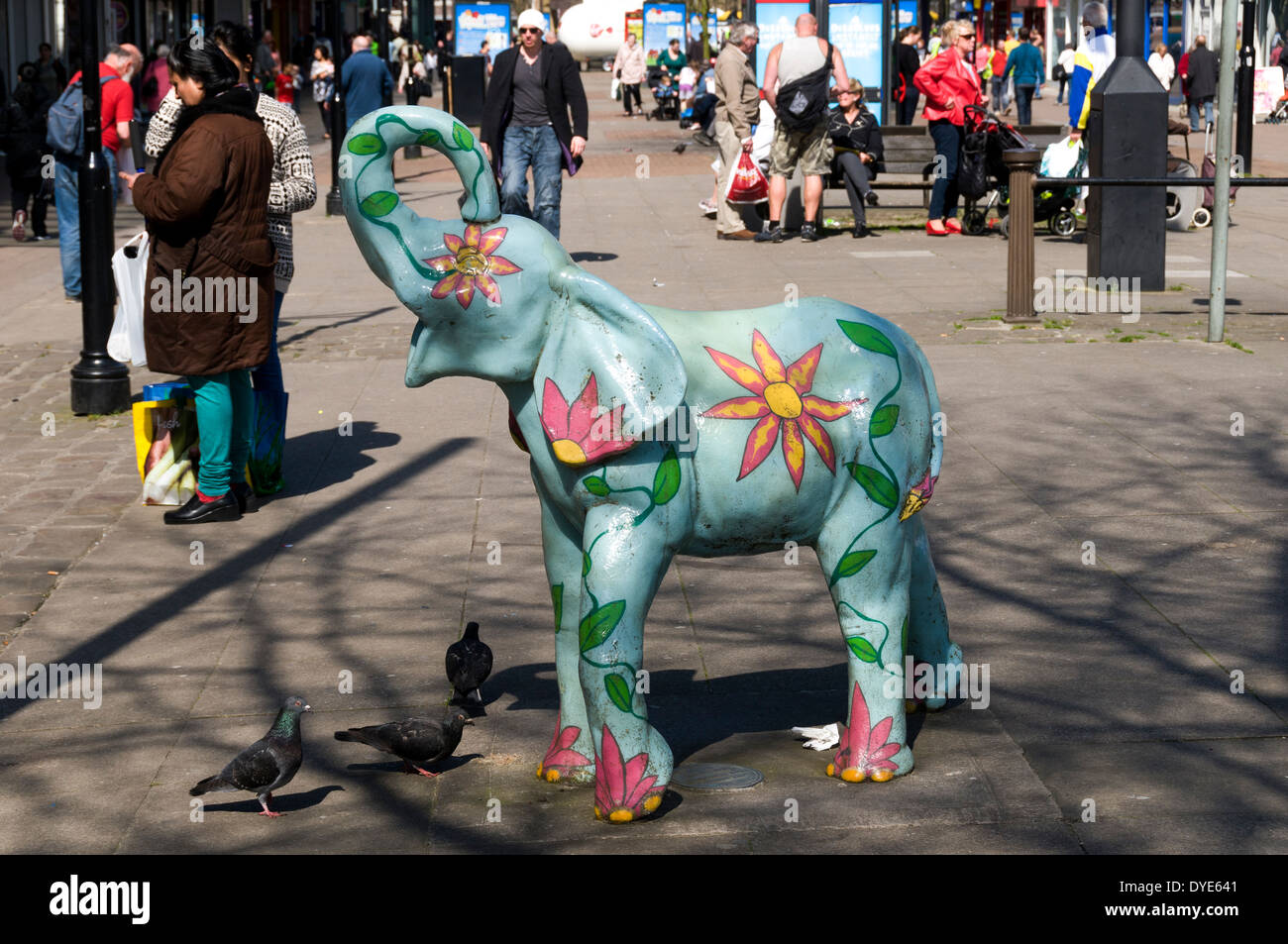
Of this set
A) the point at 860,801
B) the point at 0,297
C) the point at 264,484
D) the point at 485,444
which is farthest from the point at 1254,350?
the point at 0,297

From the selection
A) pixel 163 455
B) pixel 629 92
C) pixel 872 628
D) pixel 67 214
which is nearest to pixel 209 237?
pixel 163 455

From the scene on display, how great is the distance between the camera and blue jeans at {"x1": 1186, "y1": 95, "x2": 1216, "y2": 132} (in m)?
30.3

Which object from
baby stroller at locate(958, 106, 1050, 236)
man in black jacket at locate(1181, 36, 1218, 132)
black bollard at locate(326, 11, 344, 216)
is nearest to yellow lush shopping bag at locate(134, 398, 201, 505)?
baby stroller at locate(958, 106, 1050, 236)

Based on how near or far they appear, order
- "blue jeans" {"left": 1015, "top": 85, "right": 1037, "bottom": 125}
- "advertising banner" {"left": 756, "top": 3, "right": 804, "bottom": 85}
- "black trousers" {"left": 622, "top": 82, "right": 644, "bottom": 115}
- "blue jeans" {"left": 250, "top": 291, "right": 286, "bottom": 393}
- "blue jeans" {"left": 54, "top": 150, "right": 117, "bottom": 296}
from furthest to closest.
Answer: "black trousers" {"left": 622, "top": 82, "right": 644, "bottom": 115} < "blue jeans" {"left": 1015, "top": 85, "right": 1037, "bottom": 125} < "advertising banner" {"left": 756, "top": 3, "right": 804, "bottom": 85} < "blue jeans" {"left": 54, "top": 150, "right": 117, "bottom": 296} < "blue jeans" {"left": 250, "top": 291, "right": 286, "bottom": 393}

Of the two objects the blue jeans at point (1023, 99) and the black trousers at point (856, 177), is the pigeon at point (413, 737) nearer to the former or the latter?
the black trousers at point (856, 177)

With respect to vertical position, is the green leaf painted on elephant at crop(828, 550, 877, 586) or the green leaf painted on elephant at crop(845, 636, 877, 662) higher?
the green leaf painted on elephant at crop(828, 550, 877, 586)

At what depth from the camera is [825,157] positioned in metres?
16.1

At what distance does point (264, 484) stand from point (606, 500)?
419 centimetres

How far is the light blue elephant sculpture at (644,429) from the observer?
13.8ft

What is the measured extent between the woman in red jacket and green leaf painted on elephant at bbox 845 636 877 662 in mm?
12824

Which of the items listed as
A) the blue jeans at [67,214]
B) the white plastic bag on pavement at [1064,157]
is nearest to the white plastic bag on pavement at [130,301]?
the blue jeans at [67,214]

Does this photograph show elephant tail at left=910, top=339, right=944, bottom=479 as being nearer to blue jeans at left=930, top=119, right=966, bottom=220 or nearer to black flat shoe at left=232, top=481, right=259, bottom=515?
black flat shoe at left=232, top=481, right=259, bottom=515

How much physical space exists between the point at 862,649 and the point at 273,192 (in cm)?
431

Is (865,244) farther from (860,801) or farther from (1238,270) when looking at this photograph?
(860,801)
